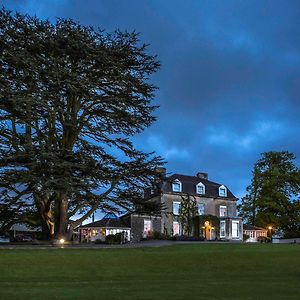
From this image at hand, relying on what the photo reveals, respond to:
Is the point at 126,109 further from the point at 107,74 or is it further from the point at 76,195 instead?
the point at 76,195

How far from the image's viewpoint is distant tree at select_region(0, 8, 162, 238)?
2583 centimetres

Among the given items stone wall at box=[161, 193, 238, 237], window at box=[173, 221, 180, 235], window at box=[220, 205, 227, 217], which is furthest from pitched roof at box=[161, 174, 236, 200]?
window at box=[173, 221, 180, 235]

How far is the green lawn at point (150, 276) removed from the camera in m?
10.5

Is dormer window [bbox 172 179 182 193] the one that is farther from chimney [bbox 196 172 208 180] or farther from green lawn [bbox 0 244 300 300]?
green lawn [bbox 0 244 300 300]

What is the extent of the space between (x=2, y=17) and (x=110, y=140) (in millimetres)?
10041

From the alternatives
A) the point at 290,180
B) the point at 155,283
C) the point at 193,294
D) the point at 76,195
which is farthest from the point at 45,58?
the point at 290,180

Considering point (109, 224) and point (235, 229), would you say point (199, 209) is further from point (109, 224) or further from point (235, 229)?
point (109, 224)

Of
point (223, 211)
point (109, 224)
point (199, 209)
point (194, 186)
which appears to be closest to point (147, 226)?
point (109, 224)

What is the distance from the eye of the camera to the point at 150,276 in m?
14.7

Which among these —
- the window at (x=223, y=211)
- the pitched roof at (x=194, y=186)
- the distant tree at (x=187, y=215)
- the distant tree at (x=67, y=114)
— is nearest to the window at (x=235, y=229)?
the window at (x=223, y=211)

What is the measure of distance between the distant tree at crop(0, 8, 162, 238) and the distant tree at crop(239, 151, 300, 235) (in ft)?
111

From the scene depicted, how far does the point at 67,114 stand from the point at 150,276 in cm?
1635

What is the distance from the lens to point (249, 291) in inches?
435

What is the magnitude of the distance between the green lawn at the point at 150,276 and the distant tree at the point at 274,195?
1527 inches
